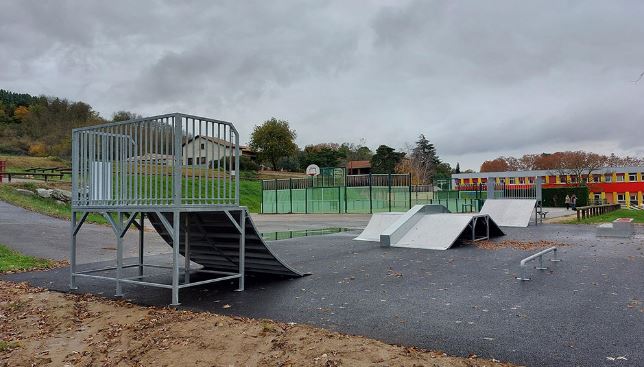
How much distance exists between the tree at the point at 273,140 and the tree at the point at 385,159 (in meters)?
13.2

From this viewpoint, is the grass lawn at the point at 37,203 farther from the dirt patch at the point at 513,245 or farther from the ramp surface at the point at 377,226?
the dirt patch at the point at 513,245

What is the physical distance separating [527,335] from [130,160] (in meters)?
5.52

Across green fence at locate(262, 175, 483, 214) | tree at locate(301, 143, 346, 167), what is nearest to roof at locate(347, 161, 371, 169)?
tree at locate(301, 143, 346, 167)

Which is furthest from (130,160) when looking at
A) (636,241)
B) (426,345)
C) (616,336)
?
(636,241)

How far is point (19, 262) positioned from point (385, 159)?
68.4 metres

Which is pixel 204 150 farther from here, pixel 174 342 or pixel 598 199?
pixel 598 199

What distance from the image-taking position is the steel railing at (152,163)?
622 centimetres

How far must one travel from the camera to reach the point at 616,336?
4395 millimetres

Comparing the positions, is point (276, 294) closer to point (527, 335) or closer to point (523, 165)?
point (527, 335)

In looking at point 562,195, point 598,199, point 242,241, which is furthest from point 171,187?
point 598,199

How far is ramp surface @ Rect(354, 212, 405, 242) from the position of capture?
14.4 meters

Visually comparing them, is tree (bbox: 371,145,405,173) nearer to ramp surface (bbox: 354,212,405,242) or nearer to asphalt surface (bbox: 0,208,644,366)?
ramp surface (bbox: 354,212,405,242)

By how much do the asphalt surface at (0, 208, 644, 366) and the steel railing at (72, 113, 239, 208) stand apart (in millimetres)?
1398

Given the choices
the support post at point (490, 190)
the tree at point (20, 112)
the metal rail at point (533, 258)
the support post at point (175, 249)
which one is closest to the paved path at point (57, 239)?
the support post at point (175, 249)
